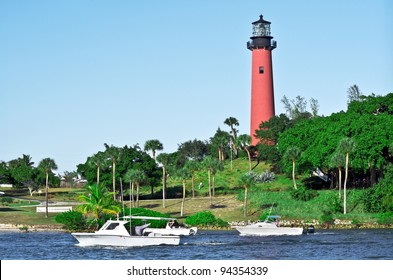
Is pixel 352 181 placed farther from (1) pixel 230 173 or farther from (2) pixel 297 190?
(1) pixel 230 173

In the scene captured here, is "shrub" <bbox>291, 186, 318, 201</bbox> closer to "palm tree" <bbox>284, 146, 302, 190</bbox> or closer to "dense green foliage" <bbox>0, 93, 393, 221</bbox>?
"dense green foliage" <bbox>0, 93, 393, 221</bbox>

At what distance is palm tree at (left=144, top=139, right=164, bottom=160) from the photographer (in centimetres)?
11738

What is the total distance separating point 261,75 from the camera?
123 metres

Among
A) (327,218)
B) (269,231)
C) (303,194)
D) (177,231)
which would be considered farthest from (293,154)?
(177,231)

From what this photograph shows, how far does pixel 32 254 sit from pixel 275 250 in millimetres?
15937

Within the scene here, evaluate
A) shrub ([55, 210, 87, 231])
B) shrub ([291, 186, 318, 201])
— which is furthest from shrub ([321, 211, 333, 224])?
shrub ([55, 210, 87, 231])

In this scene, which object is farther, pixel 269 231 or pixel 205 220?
pixel 205 220

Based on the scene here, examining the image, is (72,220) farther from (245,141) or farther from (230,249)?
(245,141)

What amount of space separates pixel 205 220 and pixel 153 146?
31869 millimetres

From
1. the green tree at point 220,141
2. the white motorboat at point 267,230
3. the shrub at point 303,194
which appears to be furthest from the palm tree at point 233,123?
the white motorboat at point 267,230

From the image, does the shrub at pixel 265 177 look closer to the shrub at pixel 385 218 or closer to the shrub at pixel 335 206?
the shrub at pixel 335 206

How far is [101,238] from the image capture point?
60500 mm

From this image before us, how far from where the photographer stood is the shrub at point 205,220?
87188mm
